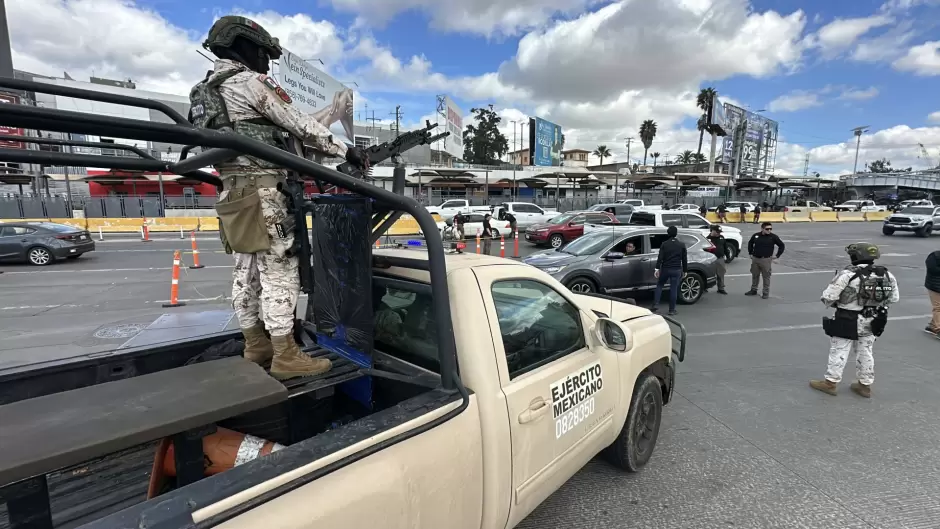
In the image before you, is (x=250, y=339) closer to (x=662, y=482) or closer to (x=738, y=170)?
(x=662, y=482)

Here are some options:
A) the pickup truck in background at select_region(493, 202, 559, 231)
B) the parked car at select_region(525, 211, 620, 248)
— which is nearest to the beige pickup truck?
the parked car at select_region(525, 211, 620, 248)

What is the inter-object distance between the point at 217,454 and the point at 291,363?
53 centimetres

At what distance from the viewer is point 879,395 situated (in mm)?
4691

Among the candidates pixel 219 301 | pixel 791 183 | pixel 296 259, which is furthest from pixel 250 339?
pixel 791 183

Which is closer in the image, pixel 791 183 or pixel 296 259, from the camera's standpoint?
pixel 296 259

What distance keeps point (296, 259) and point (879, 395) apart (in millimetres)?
5788

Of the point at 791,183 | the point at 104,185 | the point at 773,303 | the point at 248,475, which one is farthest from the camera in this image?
the point at 791,183

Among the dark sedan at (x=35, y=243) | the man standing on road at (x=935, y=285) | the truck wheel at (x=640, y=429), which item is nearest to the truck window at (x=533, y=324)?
the truck wheel at (x=640, y=429)

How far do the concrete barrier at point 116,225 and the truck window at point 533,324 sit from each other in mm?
27093

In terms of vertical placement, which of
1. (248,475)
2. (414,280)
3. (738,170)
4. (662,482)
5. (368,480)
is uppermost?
(738,170)

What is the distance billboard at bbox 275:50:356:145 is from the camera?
24344mm

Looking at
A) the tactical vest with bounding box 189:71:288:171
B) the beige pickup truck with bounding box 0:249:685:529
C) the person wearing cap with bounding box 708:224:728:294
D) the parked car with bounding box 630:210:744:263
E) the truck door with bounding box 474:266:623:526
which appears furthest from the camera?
the parked car with bounding box 630:210:744:263

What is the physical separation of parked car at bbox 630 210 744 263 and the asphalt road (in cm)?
553

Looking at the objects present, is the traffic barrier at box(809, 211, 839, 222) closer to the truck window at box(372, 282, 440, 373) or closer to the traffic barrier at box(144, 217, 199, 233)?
the truck window at box(372, 282, 440, 373)
